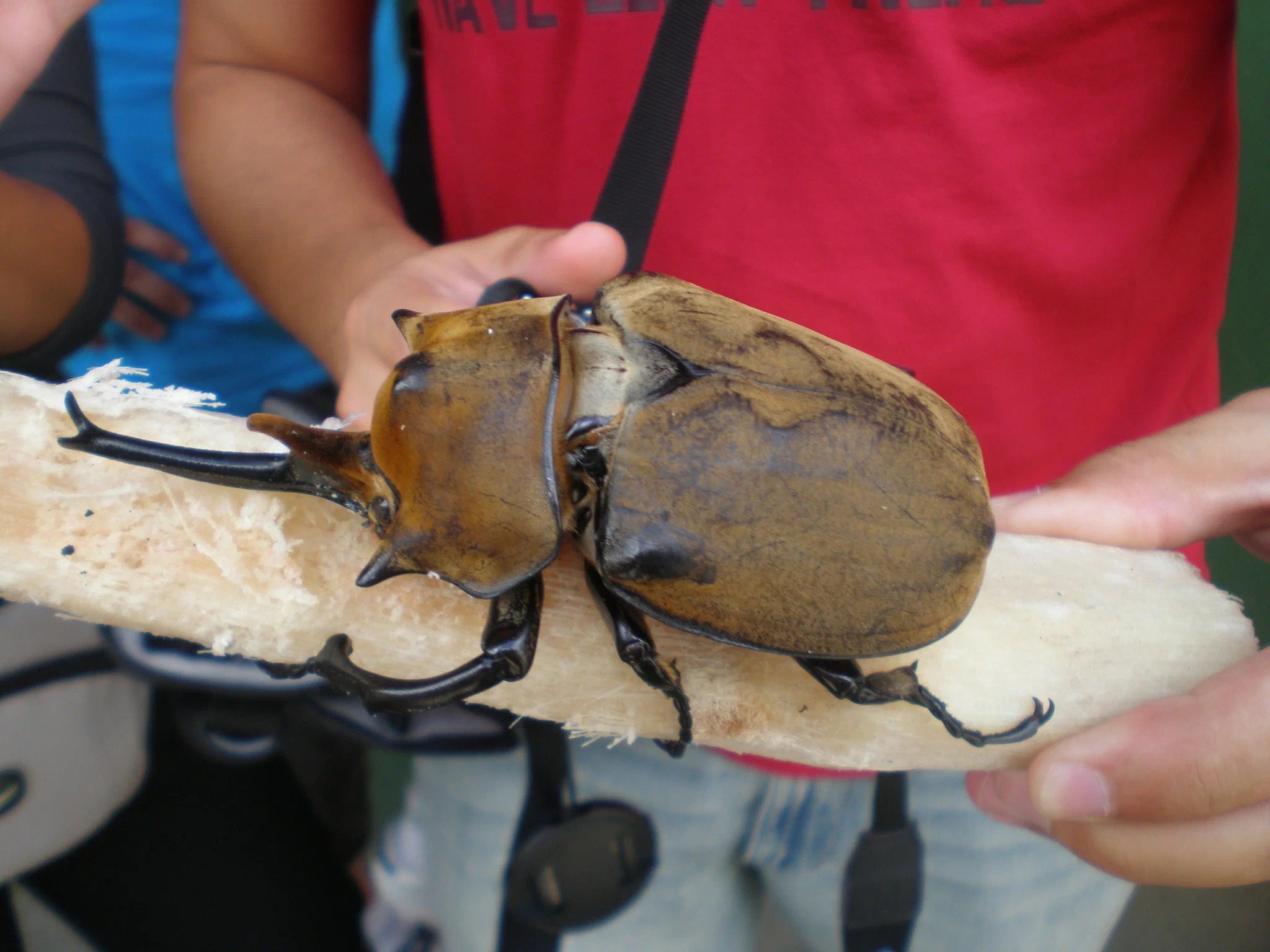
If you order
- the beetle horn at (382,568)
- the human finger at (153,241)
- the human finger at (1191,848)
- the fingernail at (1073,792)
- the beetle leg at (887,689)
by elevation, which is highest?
the beetle horn at (382,568)

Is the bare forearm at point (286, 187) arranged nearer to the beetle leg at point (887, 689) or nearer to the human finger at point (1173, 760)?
the beetle leg at point (887, 689)

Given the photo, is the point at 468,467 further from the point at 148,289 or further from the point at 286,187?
the point at 148,289

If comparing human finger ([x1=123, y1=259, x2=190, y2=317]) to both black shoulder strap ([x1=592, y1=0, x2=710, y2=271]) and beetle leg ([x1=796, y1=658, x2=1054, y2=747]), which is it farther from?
beetle leg ([x1=796, y1=658, x2=1054, y2=747])

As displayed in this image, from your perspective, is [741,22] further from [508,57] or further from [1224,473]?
[1224,473]

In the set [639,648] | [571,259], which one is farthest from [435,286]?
[639,648]

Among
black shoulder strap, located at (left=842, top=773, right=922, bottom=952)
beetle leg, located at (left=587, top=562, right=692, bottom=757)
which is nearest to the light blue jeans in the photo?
black shoulder strap, located at (left=842, top=773, right=922, bottom=952)

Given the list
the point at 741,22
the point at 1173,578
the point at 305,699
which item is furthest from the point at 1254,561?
the point at 305,699

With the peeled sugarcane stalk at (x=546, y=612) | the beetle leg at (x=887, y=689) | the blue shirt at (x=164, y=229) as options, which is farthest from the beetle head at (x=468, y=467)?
the blue shirt at (x=164, y=229)

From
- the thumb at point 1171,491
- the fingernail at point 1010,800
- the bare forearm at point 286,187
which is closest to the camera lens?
the thumb at point 1171,491
